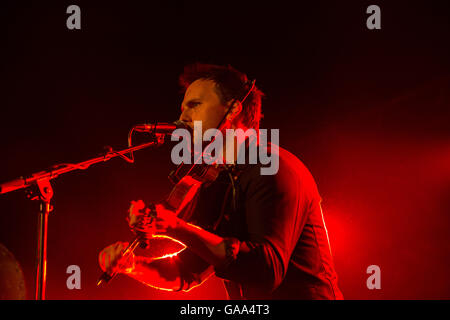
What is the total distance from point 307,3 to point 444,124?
183cm

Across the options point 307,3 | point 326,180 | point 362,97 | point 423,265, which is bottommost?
point 423,265

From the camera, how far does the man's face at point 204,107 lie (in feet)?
8.66

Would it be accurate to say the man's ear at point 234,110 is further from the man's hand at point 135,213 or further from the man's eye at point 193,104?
the man's hand at point 135,213

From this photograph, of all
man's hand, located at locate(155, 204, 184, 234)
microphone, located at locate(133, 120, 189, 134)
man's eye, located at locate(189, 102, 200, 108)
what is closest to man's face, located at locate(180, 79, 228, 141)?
man's eye, located at locate(189, 102, 200, 108)

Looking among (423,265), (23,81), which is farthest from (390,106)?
(23,81)

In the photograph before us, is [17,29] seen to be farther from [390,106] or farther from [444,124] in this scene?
[444,124]

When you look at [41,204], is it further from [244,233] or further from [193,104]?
[193,104]

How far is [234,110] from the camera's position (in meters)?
2.71

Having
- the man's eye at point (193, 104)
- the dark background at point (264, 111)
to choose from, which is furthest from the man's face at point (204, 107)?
the dark background at point (264, 111)

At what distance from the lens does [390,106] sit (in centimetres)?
414

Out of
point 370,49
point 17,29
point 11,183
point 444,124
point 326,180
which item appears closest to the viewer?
point 11,183

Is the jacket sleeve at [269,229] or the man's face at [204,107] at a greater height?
the man's face at [204,107]

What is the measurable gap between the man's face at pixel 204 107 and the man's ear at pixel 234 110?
0.04 meters
